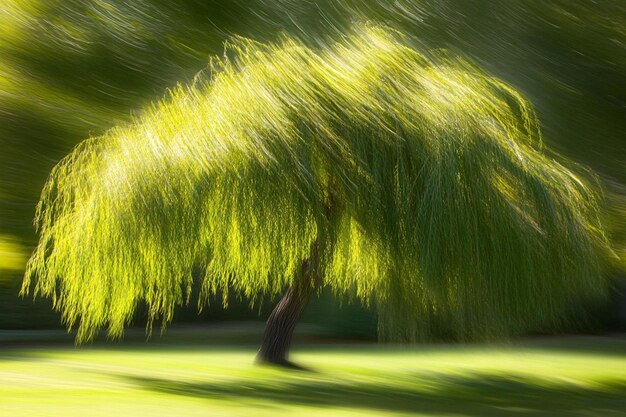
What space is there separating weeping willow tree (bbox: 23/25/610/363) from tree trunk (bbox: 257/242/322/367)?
1232 millimetres

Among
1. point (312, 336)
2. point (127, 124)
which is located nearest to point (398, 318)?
point (127, 124)

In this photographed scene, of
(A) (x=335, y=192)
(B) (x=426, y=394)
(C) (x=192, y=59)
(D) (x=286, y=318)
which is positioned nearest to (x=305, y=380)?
(D) (x=286, y=318)

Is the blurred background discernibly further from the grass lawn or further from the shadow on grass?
the shadow on grass

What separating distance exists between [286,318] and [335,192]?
2190 millimetres

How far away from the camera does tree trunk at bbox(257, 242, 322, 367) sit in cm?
870

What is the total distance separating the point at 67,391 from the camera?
23.3 feet

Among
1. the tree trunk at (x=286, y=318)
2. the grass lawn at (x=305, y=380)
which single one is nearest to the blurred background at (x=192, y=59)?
the grass lawn at (x=305, y=380)

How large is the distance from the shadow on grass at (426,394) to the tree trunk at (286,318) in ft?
2.58

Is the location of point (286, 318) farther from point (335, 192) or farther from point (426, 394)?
point (335, 192)

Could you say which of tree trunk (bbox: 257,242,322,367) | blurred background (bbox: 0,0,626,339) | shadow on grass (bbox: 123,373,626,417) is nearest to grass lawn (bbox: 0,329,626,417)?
shadow on grass (bbox: 123,373,626,417)

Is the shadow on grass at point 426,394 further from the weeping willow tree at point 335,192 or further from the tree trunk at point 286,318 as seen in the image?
the tree trunk at point 286,318

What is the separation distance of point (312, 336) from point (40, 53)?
25.8ft

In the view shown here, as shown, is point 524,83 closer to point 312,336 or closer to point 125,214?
point 125,214

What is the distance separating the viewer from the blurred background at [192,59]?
5.76m
